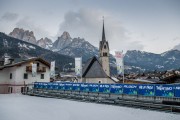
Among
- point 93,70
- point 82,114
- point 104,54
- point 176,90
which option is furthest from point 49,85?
point 104,54

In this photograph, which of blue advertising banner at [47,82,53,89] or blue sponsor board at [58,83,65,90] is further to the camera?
blue advertising banner at [47,82,53,89]

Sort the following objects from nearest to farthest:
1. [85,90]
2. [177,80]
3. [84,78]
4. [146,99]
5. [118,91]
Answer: [146,99], [118,91], [85,90], [177,80], [84,78]

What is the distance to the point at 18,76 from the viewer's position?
54.3 metres

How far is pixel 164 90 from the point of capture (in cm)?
2294

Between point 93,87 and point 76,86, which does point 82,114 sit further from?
point 76,86

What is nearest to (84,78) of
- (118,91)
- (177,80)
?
(177,80)

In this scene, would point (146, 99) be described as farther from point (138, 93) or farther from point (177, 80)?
point (177, 80)

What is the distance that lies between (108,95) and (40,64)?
105 ft

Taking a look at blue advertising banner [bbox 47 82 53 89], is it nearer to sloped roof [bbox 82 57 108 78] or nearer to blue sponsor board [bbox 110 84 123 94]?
blue sponsor board [bbox 110 84 123 94]

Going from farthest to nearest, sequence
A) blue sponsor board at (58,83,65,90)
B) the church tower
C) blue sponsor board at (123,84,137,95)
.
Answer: the church tower, blue sponsor board at (58,83,65,90), blue sponsor board at (123,84,137,95)

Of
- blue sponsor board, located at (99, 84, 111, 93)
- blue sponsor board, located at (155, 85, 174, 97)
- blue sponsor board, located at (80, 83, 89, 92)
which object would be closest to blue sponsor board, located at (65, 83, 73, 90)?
blue sponsor board, located at (80, 83, 89, 92)

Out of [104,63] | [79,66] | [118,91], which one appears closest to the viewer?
[118,91]

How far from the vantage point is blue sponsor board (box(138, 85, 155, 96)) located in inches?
964

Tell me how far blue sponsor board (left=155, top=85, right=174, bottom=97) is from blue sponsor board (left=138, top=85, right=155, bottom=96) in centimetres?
68
